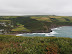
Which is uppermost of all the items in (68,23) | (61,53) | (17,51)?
(17,51)

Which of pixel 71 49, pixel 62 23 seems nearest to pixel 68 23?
pixel 62 23

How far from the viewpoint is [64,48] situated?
8375mm

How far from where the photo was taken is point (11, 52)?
7.04 m

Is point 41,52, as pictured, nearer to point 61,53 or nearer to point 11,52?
point 61,53

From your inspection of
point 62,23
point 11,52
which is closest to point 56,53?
point 11,52

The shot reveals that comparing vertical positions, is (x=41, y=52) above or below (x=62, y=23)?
above

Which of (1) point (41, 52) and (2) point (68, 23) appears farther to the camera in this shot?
(2) point (68, 23)

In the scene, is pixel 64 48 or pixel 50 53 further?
pixel 64 48

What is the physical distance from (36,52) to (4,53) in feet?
9.60

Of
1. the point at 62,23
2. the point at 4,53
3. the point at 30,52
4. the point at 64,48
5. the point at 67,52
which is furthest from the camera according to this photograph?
the point at 62,23

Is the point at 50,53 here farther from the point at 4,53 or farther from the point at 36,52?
the point at 4,53

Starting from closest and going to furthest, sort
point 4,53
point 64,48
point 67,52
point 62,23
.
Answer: point 4,53 → point 67,52 → point 64,48 → point 62,23

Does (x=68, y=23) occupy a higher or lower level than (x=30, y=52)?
lower

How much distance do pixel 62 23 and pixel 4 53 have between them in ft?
621
